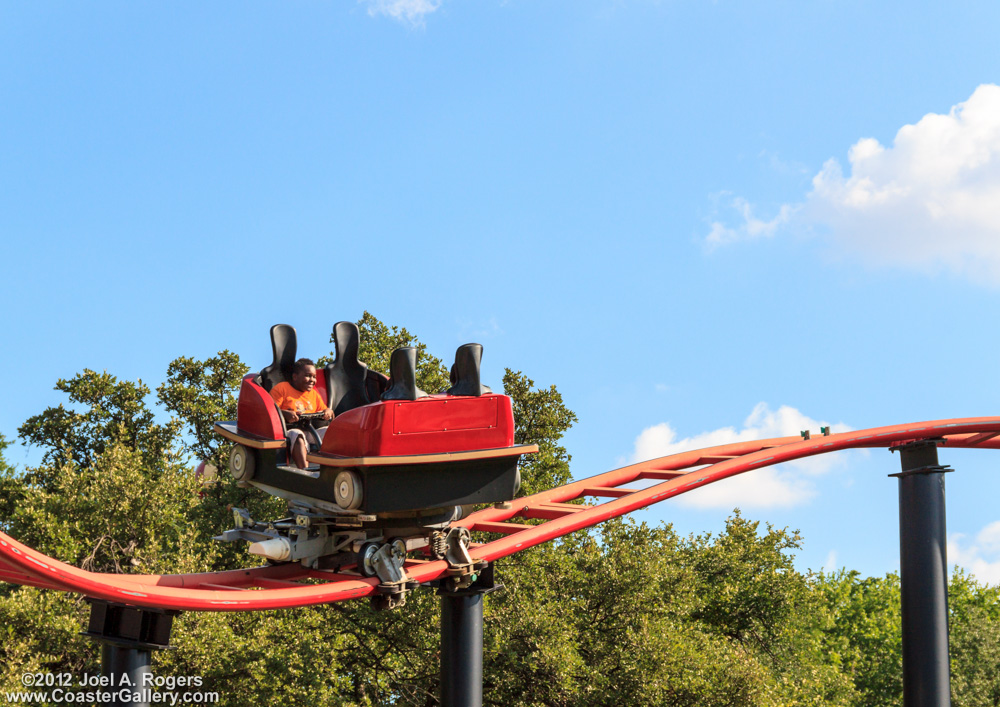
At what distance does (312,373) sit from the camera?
6.61 m

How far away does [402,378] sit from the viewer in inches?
229

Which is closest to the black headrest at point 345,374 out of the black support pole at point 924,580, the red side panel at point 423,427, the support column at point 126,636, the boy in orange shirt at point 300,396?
the boy in orange shirt at point 300,396

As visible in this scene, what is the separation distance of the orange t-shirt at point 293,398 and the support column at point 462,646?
164 cm

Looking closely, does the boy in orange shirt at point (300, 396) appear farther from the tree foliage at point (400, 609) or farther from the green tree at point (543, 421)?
the green tree at point (543, 421)

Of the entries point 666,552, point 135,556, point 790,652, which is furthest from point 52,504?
point 790,652

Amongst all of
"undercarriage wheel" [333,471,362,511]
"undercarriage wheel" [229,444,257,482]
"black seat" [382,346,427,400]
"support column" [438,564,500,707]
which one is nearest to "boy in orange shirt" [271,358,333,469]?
"undercarriage wheel" [229,444,257,482]

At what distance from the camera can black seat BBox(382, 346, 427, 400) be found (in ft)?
19.0

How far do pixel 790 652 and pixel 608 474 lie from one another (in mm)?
12663

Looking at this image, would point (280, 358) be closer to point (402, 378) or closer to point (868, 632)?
point (402, 378)

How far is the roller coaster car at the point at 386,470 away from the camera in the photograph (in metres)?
5.46

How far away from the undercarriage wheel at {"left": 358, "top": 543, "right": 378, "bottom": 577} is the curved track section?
0.09 metres

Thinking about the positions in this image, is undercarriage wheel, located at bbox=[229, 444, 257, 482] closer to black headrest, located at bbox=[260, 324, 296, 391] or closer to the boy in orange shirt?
the boy in orange shirt

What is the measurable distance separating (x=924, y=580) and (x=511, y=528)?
3.77m

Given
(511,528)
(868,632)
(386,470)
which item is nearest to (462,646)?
(511,528)
